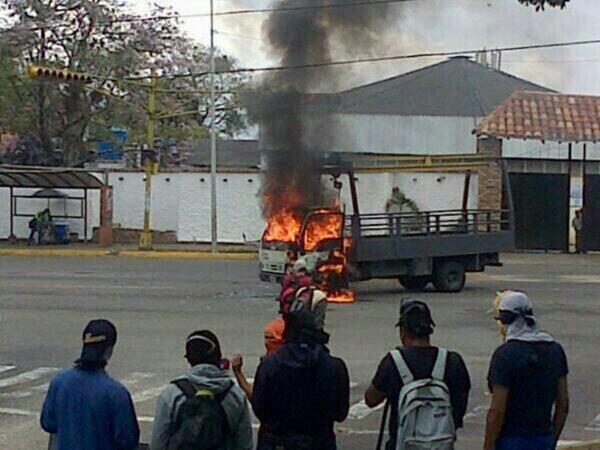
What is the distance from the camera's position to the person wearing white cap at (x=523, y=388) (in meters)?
5.75

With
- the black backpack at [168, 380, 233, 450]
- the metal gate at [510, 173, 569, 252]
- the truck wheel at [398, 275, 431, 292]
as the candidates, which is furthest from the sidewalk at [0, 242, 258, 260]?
the black backpack at [168, 380, 233, 450]

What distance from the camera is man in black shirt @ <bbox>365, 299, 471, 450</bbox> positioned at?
564 centimetres

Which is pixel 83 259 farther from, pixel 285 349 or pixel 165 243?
pixel 285 349

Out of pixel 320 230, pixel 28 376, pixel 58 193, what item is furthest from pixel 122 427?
pixel 58 193

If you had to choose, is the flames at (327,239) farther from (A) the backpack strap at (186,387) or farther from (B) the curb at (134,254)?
(A) the backpack strap at (186,387)

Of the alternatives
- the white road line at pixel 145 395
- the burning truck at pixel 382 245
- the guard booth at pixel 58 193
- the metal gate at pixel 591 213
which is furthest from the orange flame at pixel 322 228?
the guard booth at pixel 58 193

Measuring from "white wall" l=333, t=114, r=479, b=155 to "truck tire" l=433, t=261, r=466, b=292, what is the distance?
75.1ft

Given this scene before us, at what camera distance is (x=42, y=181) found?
38.8 m

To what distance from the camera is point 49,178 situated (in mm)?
38375

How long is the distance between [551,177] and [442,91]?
42.2 feet

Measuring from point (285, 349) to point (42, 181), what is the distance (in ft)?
113

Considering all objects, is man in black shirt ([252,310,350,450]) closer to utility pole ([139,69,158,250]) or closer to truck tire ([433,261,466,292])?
truck tire ([433,261,466,292])

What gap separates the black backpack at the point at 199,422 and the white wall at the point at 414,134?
40.3m

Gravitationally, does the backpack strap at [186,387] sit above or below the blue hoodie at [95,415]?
above
